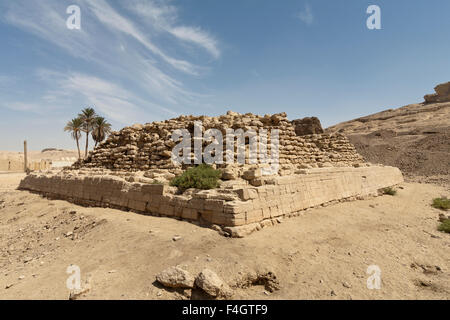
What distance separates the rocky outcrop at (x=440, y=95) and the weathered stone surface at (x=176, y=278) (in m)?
72.7

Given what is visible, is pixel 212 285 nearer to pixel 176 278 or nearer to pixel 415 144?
pixel 176 278

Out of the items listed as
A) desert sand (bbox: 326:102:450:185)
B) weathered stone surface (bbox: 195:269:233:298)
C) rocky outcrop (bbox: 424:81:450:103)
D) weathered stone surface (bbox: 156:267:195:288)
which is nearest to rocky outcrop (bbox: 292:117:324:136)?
desert sand (bbox: 326:102:450:185)

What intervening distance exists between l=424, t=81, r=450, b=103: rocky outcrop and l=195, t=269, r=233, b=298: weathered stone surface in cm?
7235

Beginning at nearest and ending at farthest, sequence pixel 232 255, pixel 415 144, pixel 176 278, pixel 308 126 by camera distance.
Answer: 1. pixel 176 278
2. pixel 232 255
3. pixel 308 126
4. pixel 415 144

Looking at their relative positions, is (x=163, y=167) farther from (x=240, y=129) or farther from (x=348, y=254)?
(x=348, y=254)

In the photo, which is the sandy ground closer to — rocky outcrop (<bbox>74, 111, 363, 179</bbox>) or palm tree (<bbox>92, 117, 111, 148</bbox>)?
rocky outcrop (<bbox>74, 111, 363, 179</bbox>)

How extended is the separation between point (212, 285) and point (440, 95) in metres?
74.8

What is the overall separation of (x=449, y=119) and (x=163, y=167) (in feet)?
157

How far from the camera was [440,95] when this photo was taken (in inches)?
2249

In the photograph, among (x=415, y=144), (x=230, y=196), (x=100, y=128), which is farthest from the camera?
(x=415, y=144)

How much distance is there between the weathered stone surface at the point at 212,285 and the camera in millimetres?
3770

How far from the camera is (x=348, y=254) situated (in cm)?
559

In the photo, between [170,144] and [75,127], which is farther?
[75,127]

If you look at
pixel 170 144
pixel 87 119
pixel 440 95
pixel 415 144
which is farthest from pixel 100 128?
pixel 440 95
